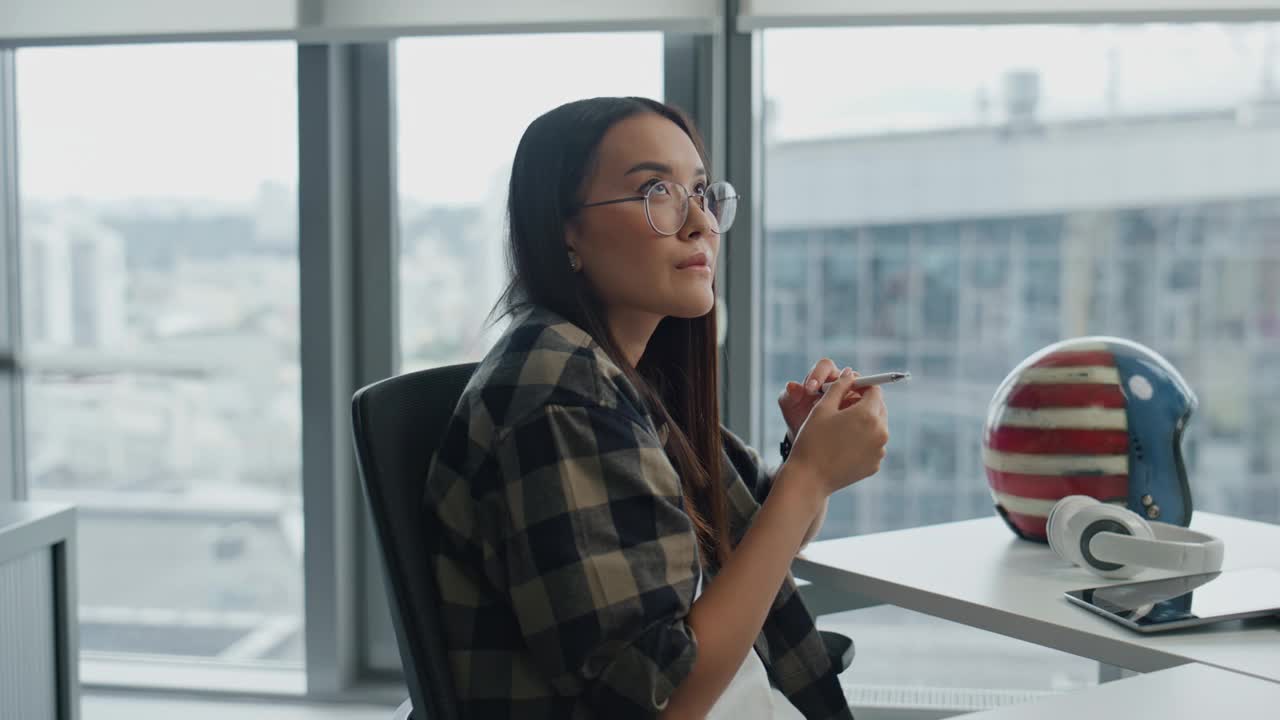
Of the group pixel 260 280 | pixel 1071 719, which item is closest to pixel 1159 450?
pixel 1071 719

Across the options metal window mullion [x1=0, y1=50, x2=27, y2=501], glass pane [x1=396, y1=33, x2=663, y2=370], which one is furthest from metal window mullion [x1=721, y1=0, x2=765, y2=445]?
metal window mullion [x1=0, y1=50, x2=27, y2=501]

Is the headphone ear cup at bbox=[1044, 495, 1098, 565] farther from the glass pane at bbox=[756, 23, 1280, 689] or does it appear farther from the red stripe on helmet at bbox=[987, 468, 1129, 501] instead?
the glass pane at bbox=[756, 23, 1280, 689]

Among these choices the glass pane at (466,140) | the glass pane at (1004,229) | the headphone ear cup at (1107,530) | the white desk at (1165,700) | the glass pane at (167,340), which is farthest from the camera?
the glass pane at (167,340)

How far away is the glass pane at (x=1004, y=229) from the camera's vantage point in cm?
237

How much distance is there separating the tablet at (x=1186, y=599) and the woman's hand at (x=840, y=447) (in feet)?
0.91

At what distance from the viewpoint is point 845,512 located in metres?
2.53

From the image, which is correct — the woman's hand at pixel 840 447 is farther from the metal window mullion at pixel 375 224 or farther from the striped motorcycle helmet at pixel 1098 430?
the metal window mullion at pixel 375 224

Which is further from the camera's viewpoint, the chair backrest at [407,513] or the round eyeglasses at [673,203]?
the round eyeglasses at [673,203]

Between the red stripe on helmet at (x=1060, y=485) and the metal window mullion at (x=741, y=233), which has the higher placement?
the metal window mullion at (x=741, y=233)

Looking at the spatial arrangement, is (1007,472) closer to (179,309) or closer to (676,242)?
(676,242)

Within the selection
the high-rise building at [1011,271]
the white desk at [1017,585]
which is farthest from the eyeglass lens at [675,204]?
the high-rise building at [1011,271]

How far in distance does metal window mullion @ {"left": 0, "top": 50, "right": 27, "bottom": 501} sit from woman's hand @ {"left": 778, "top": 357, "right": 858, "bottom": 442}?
216 cm

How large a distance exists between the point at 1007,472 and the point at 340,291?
1630mm

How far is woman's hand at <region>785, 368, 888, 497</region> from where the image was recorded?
101 centimetres
